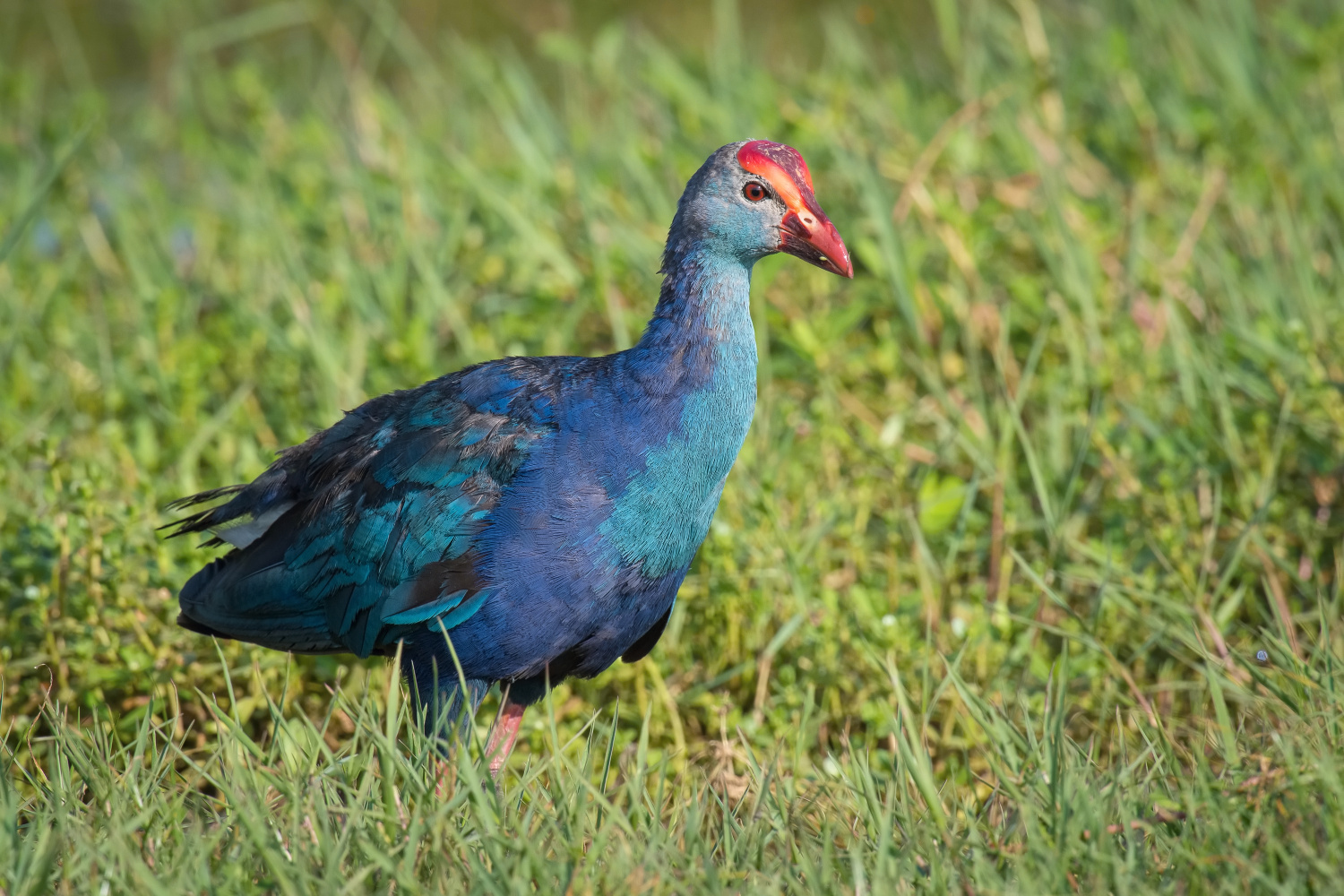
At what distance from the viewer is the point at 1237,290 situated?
3693mm

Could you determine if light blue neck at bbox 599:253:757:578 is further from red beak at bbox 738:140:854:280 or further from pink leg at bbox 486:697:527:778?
pink leg at bbox 486:697:527:778

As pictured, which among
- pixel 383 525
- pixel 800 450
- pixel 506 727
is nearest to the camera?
pixel 383 525

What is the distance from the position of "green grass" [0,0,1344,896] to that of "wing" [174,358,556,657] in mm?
185

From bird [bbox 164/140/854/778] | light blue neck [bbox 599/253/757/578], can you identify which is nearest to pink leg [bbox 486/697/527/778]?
bird [bbox 164/140/854/778]

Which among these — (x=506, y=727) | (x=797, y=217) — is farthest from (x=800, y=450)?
(x=506, y=727)

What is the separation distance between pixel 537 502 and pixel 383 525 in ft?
1.03

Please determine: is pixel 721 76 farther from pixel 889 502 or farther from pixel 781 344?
pixel 889 502

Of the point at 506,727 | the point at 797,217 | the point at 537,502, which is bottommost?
the point at 506,727

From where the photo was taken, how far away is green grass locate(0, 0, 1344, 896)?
2.08m

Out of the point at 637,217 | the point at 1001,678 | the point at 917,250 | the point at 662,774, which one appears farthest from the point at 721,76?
the point at 662,774

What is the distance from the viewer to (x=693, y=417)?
2498 mm

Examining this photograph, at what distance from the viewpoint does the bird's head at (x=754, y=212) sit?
258 cm

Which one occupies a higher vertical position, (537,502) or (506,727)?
(537,502)

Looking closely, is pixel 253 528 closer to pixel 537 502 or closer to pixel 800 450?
pixel 537 502
